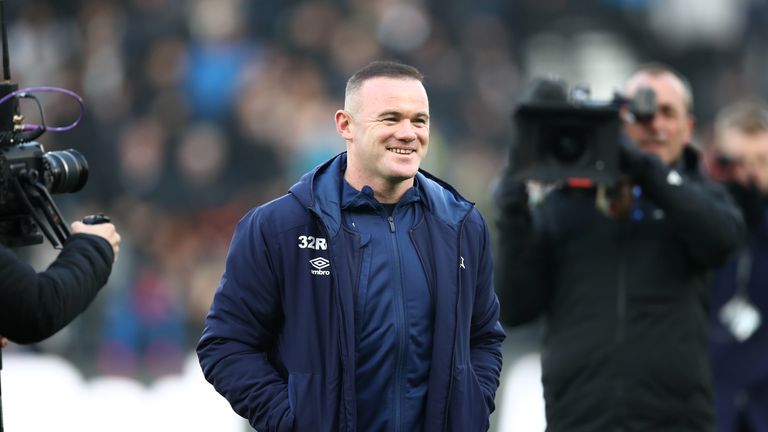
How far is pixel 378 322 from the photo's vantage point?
4.38m

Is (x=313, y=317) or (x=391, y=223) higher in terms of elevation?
(x=391, y=223)

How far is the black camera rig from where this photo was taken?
14.8ft

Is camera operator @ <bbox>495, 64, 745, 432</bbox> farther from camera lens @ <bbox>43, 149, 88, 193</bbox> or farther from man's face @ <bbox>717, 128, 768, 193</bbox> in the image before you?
camera lens @ <bbox>43, 149, 88, 193</bbox>

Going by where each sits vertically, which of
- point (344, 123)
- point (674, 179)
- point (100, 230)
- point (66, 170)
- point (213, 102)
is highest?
point (344, 123)

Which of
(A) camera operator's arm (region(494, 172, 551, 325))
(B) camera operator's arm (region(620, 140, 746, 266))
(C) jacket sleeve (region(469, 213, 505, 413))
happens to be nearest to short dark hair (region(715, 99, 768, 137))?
(B) camera operator's arm (region(620, 140, 746, 266))

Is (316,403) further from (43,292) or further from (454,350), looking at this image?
(43,292)

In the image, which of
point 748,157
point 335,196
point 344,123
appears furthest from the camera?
point 748,157

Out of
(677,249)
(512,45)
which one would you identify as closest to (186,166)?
(512,45)

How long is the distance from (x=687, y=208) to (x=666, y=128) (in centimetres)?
51

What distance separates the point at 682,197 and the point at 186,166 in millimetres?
6172

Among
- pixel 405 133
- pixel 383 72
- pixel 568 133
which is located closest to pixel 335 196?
pixel 405 133

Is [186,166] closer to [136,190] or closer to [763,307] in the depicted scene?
[136,190]

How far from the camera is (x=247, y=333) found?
4449 millimetres

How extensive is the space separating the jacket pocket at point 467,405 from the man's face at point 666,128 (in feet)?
→ 6.12
